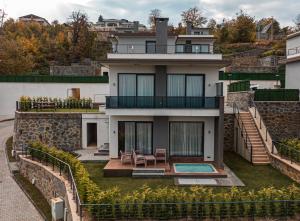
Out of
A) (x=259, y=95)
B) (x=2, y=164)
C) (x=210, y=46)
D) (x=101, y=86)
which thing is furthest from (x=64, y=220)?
(x=101, y=86)

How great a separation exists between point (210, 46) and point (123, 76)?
550 inches

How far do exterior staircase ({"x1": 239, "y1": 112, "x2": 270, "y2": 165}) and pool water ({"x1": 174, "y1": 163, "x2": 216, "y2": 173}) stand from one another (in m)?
3.59

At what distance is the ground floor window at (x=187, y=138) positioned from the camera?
21.7 meters

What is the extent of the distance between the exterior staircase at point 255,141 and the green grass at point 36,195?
13.2 metres

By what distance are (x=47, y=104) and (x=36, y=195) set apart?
1151 centimetres

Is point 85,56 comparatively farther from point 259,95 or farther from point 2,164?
point 259,95

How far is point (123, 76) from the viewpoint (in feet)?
70.8

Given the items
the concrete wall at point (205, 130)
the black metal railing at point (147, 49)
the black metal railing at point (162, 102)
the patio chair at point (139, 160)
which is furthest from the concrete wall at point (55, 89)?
the patio chair at point (139, 160)

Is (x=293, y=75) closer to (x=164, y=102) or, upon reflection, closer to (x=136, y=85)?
(x=164, y=102)

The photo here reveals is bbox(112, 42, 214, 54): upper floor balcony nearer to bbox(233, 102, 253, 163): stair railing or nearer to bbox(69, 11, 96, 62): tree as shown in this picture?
bbox(233, 102, 253, 163): stair railing

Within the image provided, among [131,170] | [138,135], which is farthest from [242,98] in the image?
[131,170]

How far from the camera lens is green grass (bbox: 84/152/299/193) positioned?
1691 centimetres

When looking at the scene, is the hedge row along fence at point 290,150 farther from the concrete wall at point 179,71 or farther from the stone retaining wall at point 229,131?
the concrete wall at point 179,71


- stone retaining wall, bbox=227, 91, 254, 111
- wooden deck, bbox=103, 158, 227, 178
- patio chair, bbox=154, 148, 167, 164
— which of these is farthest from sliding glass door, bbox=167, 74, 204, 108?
stone retaining wall, bbox=227, 91, 254, 111
